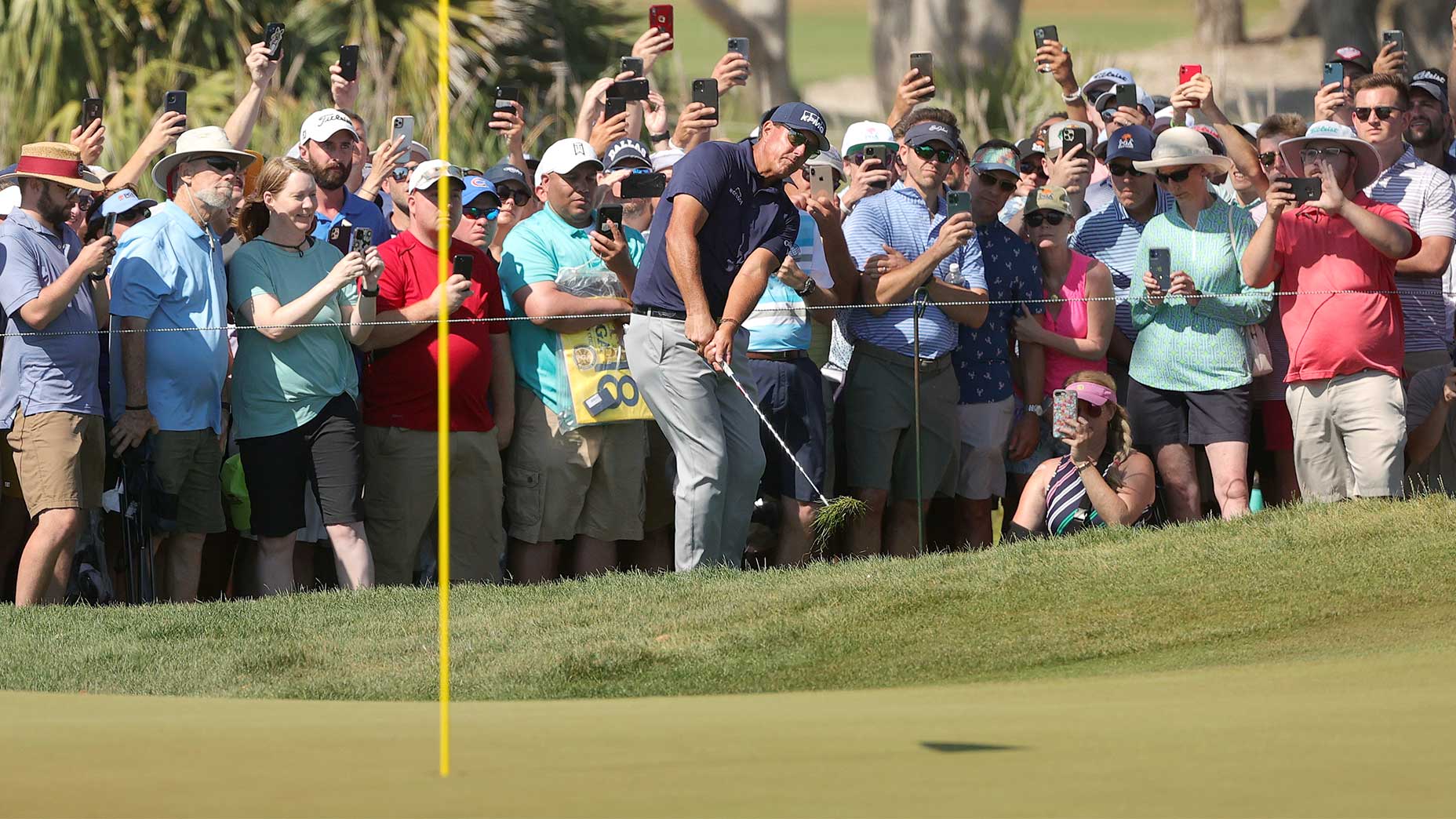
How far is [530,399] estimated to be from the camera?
9750 millimetres

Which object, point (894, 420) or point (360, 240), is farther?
point (894, 420)

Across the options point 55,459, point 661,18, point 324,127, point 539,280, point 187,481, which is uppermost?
point 661,18

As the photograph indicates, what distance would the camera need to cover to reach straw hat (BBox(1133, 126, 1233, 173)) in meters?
9.70

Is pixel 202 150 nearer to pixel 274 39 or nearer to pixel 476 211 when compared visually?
pixel 476 211

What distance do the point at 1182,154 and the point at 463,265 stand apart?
3.38m

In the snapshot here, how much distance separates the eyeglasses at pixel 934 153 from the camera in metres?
9.91

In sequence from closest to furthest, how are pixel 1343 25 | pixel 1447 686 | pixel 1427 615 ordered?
pixel 1447 686 < pixel 1427 615 < pixel 1343 25

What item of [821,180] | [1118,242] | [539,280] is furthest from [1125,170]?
[539,280]

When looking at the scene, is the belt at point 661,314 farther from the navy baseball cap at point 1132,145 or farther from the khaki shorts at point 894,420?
the navy baseball cap at point 1132,145

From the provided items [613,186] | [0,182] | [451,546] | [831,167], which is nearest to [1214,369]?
[831,167]

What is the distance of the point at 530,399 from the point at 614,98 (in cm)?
159

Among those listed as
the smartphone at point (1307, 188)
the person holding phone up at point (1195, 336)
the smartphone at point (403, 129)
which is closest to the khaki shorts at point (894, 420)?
the person holding phone up at point (1195, 336)

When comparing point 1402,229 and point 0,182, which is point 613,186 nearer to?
point 0,182

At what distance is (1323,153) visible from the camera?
9359mm
